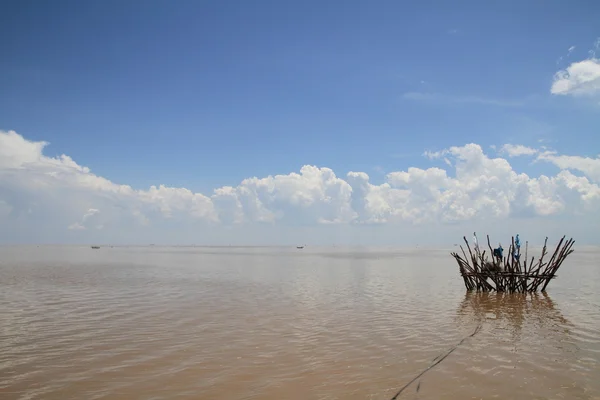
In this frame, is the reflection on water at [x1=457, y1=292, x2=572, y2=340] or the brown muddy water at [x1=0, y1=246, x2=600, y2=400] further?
Result: the reflection on water at [x1=457, y1=292, x2=572, y2=340]

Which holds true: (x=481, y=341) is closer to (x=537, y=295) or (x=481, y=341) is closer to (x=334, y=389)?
(x=334, y=389)

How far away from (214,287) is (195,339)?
11.7 m

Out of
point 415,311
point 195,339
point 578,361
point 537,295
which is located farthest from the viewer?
point 537,295

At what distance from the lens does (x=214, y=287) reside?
21859 mm

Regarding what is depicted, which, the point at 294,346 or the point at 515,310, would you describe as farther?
the point at 515,310

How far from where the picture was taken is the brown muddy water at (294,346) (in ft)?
22.8

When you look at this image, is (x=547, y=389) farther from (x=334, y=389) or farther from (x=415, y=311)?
(x=415, y=311)

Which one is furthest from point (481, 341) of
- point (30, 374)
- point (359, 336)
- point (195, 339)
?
point (30, 374)

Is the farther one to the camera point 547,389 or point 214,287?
point 214,287

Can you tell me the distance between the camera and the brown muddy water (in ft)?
22.8

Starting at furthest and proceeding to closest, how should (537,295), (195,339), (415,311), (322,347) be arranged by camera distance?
1. (537,295)
2. (415,311)
3. (195,339)
4. (322,347)

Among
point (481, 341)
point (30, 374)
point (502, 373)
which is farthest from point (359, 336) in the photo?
point (30, 374)

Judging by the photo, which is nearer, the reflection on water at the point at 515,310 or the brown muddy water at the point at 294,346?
the brown muddy water at the point at 294,346

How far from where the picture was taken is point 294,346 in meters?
9.70
